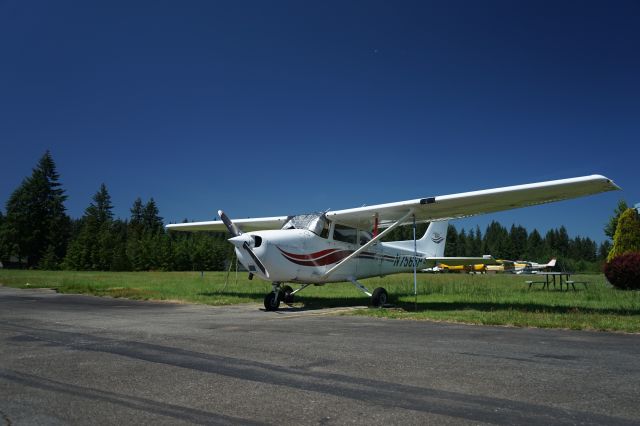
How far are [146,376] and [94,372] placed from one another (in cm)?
67

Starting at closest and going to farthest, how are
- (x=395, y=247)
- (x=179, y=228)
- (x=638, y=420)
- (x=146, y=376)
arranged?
(x=638, y=420)
(x=146, y=376)
(x=395, y=247)
(x=179, y=228)

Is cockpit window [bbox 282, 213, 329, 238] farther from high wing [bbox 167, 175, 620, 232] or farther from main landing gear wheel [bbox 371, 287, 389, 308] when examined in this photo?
main landing gear wheel [bbox 371, 287, 389, 308]

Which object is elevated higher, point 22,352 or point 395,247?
point 395,247

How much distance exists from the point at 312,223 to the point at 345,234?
5.31 ft

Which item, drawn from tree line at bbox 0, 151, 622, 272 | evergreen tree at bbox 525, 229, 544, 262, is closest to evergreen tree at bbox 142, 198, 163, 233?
tree line at bbox 0, 151, 622, 272

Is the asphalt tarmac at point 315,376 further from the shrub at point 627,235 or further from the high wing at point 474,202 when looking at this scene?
the shrub at point 627,235

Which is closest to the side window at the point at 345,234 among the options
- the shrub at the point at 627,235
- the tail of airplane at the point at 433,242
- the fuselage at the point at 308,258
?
the fuselage at the point at 308,258

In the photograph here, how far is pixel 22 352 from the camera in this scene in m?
6.26

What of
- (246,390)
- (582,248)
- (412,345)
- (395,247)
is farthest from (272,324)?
(582,248)

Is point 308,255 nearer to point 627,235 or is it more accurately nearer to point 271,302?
point 271,302

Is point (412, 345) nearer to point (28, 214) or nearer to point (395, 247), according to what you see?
point (395, 247)

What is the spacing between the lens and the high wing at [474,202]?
11.3m

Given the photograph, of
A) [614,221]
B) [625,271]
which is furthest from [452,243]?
[625,271]

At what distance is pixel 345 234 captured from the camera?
1627 centimetres
